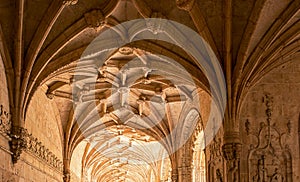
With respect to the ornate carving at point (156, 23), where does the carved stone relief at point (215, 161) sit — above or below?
below

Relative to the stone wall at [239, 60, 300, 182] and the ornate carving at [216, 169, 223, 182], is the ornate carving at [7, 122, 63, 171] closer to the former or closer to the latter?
the ornate carving at [216, 169, 223, 182]

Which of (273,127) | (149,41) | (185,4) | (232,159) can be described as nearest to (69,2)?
(185,4)

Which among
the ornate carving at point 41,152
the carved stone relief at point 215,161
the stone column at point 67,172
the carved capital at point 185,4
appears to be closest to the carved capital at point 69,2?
the carved capital at point 185,4

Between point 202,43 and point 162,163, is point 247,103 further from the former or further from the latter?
point 162,163

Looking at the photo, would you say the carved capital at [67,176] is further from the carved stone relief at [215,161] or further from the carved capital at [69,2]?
the carved capital at [69,2]

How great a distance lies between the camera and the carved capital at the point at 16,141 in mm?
13008

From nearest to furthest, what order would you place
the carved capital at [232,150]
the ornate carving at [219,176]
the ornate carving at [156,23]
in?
the carved capital at [232,150] < the ornate carving at [156,23] < the ornate carving at [219,176]

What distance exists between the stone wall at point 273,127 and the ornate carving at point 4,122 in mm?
5024

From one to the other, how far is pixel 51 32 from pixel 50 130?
5.46m

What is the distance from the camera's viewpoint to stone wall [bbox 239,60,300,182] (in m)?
13.1

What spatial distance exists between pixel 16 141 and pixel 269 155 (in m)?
5.45

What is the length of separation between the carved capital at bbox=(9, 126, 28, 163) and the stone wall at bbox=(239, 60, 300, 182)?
477 centimetres

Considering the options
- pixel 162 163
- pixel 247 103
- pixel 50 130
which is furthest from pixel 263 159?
pixel 162 163

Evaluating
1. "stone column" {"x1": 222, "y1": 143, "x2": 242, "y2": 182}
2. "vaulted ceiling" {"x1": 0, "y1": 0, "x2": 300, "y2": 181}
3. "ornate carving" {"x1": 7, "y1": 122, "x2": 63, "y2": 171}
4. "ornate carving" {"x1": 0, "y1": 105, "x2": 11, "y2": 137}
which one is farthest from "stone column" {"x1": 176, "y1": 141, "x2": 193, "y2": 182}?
"ornate carving" {"x1": 0, "y1": 105, "x2": 11, "y2": 137}
